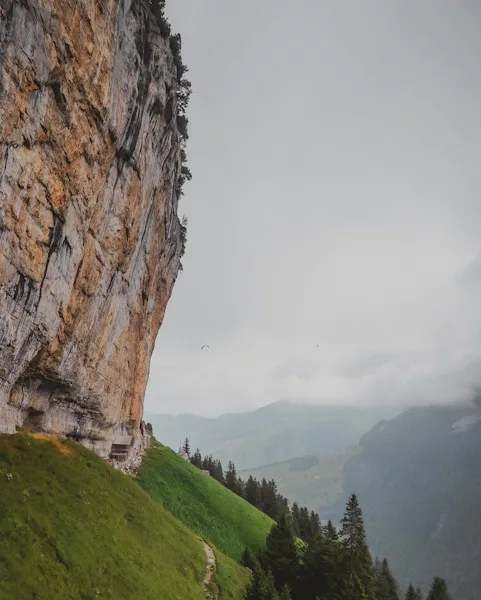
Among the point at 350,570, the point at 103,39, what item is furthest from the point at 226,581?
the point at 103,39

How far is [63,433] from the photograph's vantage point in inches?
1673

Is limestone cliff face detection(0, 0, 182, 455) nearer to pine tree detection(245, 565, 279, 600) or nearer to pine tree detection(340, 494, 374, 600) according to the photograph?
pine tree detection(245, 565, 279, 600)

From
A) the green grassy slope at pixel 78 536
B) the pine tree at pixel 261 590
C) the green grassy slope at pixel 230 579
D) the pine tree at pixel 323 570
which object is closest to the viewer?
the green grassy slope at pixel 78 536

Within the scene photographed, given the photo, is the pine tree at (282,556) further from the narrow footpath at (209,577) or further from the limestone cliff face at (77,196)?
the limestone cliff face at (77,196)

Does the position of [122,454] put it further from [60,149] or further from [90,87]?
[90,87]

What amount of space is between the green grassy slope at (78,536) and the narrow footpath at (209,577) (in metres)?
0.89

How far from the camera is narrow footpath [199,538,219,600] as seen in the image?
3347 cm

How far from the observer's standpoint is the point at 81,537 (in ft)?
83.0

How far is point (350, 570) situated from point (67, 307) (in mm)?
34446

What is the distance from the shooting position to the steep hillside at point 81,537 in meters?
20.6

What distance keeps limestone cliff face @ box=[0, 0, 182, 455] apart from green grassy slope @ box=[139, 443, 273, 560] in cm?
1340

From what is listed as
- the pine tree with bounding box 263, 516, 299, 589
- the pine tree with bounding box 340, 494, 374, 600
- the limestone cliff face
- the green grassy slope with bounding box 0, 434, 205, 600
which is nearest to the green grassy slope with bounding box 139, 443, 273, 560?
the pine tree with bounding box 263, 516, 299, 589

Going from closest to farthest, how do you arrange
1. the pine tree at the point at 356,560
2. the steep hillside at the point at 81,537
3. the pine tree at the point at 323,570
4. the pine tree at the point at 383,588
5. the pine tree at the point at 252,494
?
1. the steep hillside at the point at 81,537
2. the pine tree at the point at 356,560
3. the pine tree at the point at 323,570
4. the pine tree at the point at 383,588
5. the pine tree at the point at 252,494

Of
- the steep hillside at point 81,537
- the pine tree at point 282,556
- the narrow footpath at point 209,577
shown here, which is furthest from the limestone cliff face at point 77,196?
the pine tree at point 282,556
